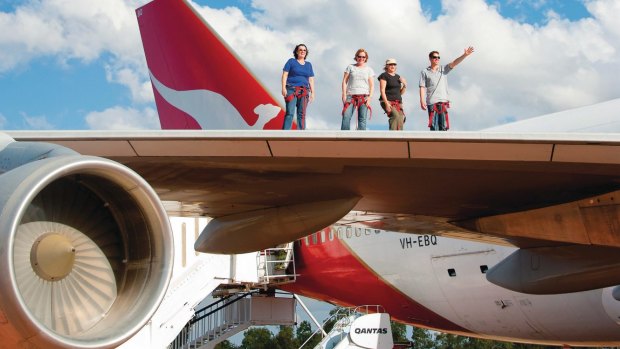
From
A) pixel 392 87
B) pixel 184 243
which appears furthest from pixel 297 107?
pixel 184 243

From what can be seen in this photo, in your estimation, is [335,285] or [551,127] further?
[335,285]

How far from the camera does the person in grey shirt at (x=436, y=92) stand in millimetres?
10078

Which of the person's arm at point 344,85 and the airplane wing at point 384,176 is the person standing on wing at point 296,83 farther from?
the airplane wing at point 384,176

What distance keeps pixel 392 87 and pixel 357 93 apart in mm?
508

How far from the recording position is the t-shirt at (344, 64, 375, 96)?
9.85 m

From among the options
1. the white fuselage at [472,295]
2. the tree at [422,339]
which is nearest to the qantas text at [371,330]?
the white fuselage at [472,295]

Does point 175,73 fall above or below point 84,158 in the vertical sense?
above

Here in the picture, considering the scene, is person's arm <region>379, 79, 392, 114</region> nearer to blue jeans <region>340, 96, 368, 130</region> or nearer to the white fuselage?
blue jeans <region>340, 96, 368, 130</region>

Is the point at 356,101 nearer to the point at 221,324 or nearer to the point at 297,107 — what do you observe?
the point at 297,107

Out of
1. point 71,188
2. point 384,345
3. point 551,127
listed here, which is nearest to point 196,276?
point 384,345

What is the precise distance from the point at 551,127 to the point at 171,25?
315 inches

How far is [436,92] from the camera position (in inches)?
397

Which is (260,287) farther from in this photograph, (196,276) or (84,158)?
(84,158)

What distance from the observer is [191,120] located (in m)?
14.9
